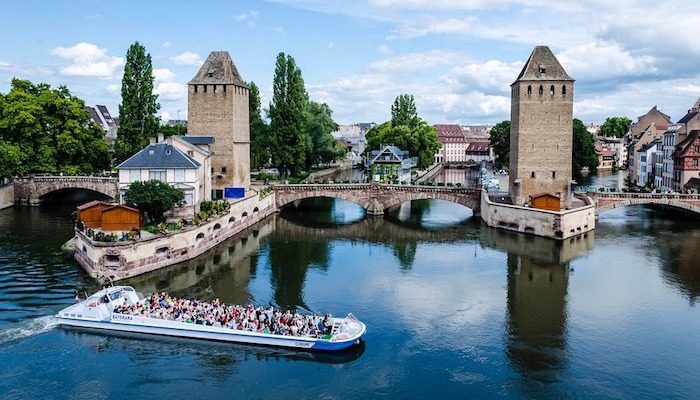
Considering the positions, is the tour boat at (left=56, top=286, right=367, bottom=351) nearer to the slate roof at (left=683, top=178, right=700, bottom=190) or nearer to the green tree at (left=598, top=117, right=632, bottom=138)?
the slate roof at (left=683, top=178, right=700, bottom=190)

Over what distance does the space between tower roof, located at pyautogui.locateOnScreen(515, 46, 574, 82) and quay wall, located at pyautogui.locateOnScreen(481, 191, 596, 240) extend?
468 inches

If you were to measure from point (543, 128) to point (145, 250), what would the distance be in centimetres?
3733

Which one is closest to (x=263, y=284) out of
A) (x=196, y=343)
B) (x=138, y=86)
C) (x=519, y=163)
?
(x=196, y=343)

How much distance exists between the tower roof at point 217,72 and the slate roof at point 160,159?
1404cm

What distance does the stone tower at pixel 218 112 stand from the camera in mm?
63625

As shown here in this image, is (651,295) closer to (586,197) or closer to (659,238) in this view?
(659,238)

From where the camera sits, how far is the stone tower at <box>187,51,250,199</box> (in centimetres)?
6362

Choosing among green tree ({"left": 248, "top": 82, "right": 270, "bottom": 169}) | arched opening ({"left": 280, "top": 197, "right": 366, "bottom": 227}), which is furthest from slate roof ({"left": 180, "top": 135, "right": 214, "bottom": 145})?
green tree ({"left": 248, "top": 82, "right": 270, "bottom": 169})

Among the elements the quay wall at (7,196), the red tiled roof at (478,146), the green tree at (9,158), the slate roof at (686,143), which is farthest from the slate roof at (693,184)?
the red tiled roof at (478,146)

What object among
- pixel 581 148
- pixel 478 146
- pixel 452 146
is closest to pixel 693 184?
pixel 581 148

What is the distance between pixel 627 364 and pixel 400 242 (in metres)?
28.5

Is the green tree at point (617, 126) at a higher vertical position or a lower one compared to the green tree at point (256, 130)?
higher

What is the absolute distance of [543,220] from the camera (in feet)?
176

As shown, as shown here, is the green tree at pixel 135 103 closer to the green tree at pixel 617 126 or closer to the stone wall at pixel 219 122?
the stone wall at pixel 219 122
